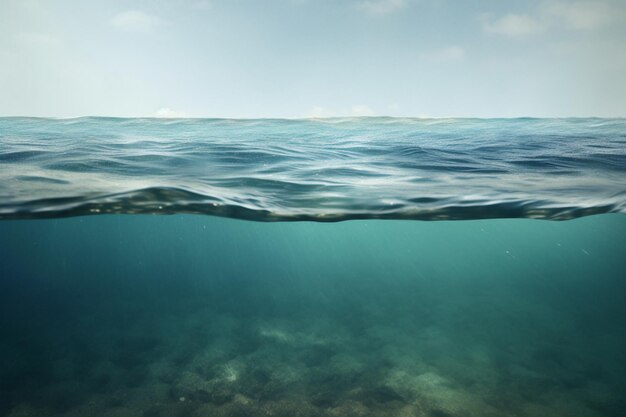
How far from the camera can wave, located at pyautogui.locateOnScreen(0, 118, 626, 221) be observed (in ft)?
36.8

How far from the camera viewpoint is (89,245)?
33.9 m

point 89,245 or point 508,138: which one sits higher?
point 508,138

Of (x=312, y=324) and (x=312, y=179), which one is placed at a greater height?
(x=312, y=179)

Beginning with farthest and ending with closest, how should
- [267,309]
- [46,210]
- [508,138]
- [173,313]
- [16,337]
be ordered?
[508,138] → [267,309] → [173,313] → [16,337] → [46,210]

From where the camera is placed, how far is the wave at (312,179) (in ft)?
36.8

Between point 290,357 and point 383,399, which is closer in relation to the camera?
point 383,399

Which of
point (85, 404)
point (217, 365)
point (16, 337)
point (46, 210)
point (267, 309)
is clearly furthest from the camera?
point (267, 309)

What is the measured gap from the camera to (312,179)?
12164 mm

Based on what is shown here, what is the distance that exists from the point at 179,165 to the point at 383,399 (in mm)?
9359

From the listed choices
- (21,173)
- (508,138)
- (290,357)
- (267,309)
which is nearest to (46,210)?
(21,173)

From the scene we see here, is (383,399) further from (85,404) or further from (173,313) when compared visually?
(173,313)

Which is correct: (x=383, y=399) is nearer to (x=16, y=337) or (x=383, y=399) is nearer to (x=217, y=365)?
(x=217, y=365)

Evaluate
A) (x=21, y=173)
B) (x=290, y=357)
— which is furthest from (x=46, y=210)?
(x=290, y=357)

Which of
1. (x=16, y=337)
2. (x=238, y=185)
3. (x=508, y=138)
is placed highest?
(x=508, y=138)
